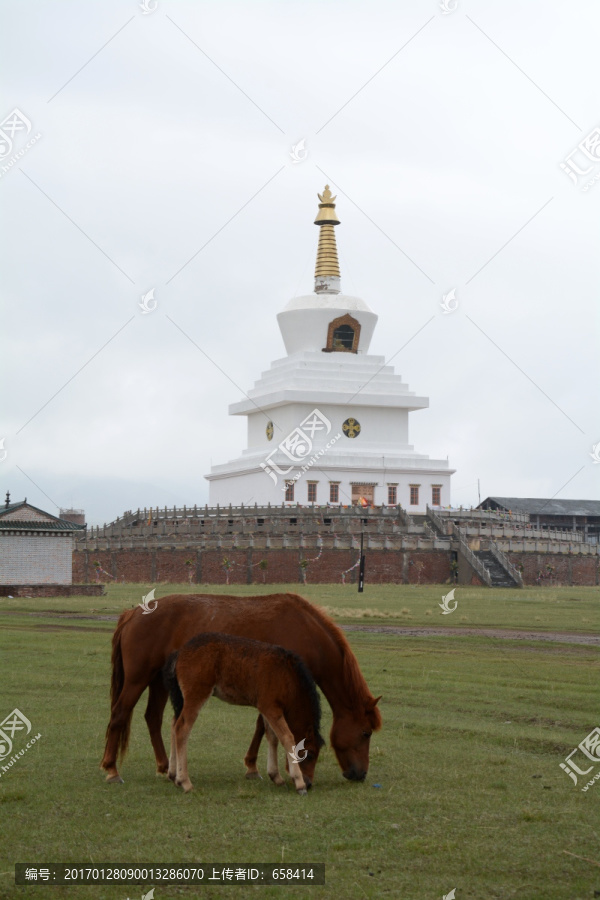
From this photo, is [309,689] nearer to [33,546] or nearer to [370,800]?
[370,800]

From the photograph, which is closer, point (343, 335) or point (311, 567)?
point (311, 567)

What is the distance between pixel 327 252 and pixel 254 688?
63177mm

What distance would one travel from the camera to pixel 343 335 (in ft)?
235

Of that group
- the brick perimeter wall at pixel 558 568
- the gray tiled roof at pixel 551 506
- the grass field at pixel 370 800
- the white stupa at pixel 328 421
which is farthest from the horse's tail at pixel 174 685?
the gray tiled roof at pixel 551 506

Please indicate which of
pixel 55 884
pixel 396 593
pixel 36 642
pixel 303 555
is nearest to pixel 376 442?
pixel 303 555

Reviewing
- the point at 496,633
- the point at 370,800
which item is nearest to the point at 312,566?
the point at 496,633

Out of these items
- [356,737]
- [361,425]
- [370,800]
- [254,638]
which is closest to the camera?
[370,800]

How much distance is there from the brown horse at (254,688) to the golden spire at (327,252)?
62205mm

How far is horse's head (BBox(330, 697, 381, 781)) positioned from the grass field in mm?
173

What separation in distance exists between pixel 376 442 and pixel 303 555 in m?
17.2

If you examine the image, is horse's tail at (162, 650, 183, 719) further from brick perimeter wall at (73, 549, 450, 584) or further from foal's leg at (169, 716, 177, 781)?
brick perimeter wall at (73, 549, 450, 584)

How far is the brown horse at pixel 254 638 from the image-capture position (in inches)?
450

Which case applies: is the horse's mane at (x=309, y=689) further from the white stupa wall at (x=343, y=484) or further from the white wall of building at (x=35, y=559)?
the white stupa wall at (x=343, y=484)

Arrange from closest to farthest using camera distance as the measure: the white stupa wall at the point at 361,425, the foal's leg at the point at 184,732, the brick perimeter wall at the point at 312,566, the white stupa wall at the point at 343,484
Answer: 1. the foal's leg at the point at 184,732
2. the brick perimeter wall at the point at 312,566
3. the white stupa wall at the point at 343,484
4. the white stupa wall at the point at 361,425
